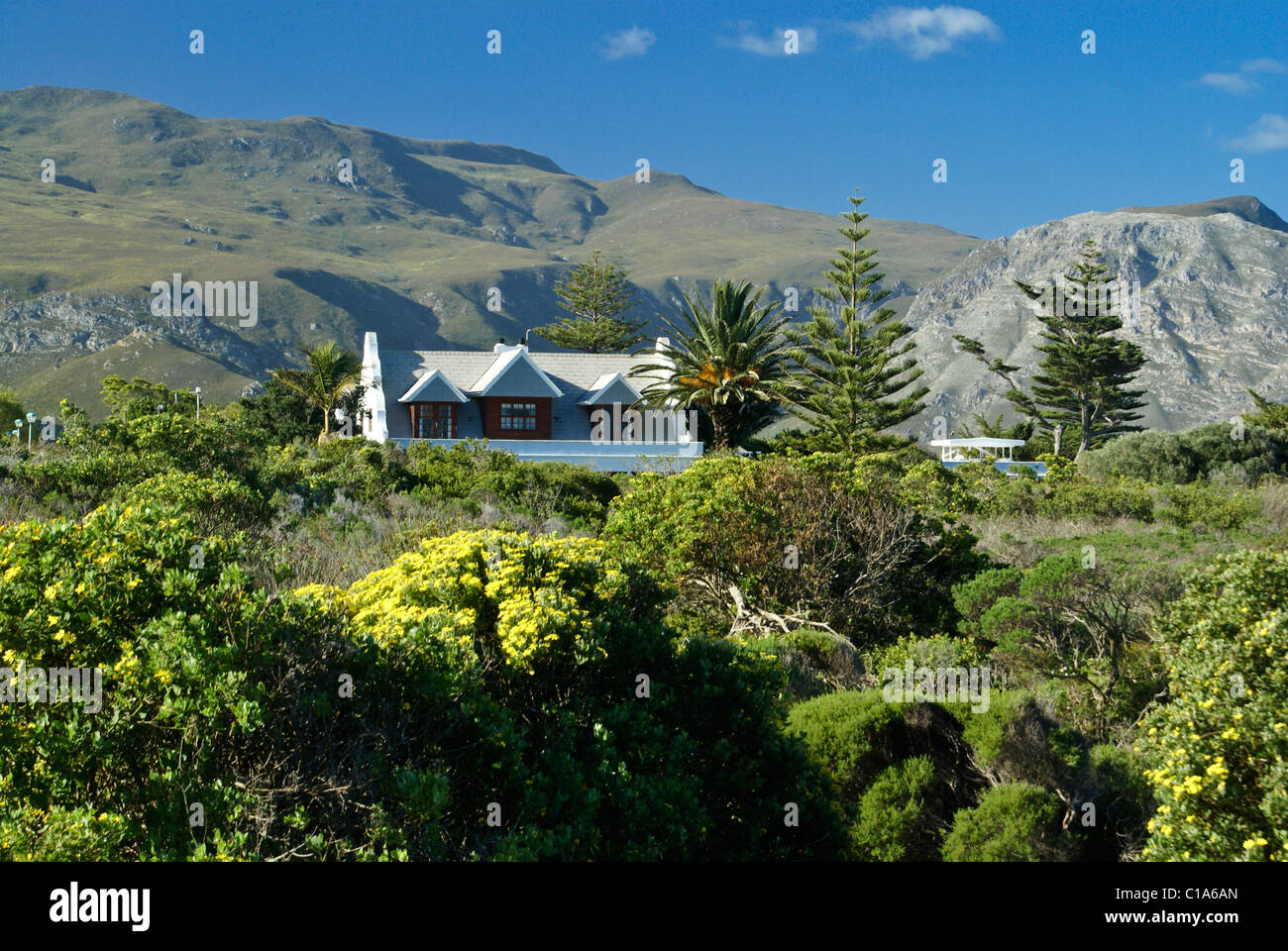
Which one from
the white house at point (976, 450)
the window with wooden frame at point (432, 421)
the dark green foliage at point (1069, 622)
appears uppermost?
the window with wooden frame at point (432, 421)

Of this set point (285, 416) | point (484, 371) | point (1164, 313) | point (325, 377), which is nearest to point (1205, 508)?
point (484, 371)

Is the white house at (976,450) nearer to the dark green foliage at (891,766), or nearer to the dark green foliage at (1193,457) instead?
the dark green foliage at (1193,457)

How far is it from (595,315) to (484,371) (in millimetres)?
22592

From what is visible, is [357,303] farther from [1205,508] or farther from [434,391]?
[1205,508]

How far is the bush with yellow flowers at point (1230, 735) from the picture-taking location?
17.5ft

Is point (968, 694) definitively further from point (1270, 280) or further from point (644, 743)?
point (1270, 280)

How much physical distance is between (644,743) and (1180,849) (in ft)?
9.61

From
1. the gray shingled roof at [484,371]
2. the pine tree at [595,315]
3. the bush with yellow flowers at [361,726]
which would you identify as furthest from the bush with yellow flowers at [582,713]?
the pine tree at [595,315]

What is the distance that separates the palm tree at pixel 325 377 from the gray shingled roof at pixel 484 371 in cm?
158

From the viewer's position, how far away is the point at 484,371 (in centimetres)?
3947

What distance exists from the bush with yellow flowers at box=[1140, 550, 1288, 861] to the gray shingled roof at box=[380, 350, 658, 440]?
31490 millimetres

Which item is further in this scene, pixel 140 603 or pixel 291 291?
pixel 291 291

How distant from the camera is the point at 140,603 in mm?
4531
